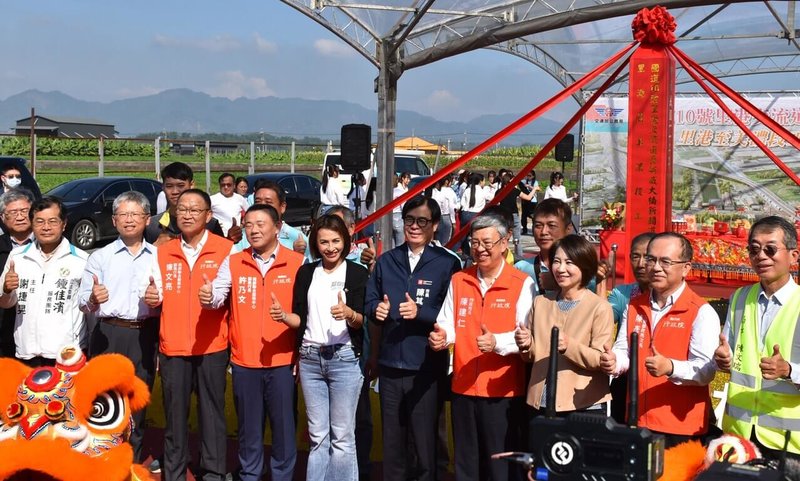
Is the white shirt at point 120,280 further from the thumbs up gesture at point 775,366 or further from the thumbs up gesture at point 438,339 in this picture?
the thumbs up gesture at point 775,366

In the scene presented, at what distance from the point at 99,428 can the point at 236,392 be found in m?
0.96

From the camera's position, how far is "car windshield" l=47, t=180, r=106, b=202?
52.2 ft

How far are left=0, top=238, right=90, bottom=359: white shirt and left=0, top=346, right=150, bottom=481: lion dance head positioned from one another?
0.85 meters

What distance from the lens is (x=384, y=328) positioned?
14.8 ft

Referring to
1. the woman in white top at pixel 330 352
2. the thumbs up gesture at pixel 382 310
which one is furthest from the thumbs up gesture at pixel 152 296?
the thumbs up gesture at pixel 382 310

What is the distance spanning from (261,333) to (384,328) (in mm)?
677

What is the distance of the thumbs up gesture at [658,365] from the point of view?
3.44 m

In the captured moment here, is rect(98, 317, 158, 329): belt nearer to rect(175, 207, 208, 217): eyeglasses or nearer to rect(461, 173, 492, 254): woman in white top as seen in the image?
rect(175, 207, 208, 217): eyeglasses

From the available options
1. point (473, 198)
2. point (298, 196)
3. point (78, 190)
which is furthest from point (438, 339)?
point (298, 196)

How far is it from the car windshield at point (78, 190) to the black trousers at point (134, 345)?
11.8 metres

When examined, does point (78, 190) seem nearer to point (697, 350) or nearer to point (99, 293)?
point (99, 293)

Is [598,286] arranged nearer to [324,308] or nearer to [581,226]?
[324,308]

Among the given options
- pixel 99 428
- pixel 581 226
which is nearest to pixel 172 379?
pixel 99 428

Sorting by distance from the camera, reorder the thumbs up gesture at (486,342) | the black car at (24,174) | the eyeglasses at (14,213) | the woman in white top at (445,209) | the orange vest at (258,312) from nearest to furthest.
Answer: the thumbs up gesture at (486,342) < the orange vest at (258,312) < the eyeglasses at (14,213) < the black car at (24,174) < the woman in white top at (445,209)
